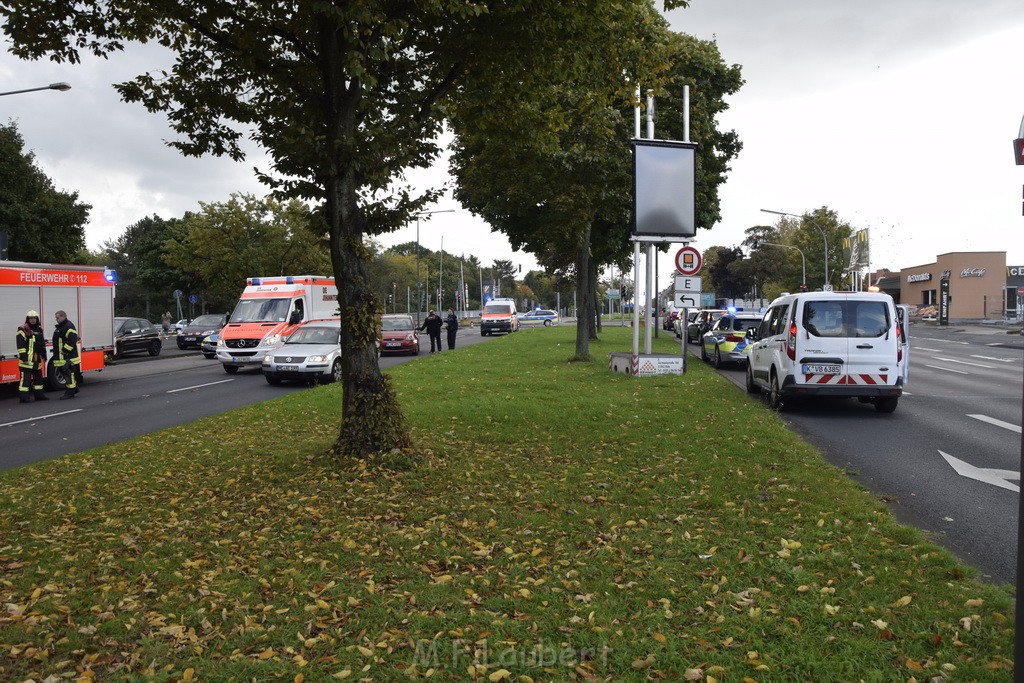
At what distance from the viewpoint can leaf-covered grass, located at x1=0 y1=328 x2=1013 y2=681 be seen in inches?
152

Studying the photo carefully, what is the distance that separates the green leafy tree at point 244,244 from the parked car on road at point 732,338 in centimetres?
3000

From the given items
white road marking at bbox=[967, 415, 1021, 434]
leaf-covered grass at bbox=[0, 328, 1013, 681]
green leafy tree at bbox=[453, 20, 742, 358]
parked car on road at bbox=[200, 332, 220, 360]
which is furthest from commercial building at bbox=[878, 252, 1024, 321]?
leaf-covered grass at bbox=[0, 328, 1013, 681]

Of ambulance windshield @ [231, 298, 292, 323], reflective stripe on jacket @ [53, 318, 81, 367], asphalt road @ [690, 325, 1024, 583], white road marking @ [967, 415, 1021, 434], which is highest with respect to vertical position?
ambulance windshield @ [231, 298, 292, 323]

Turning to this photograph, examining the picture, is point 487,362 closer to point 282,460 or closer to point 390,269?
point 282,460

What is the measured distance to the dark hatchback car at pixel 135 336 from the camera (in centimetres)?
3262

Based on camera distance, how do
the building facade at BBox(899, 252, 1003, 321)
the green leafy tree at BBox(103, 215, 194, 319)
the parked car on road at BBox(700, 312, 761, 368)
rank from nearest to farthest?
1. the parked car on road at BBox(700, 312, 761, 368)
2. the green leafy tree at BBox(103, 215, 194, 319)
3. the building facade at BBox(899, 252, 1003, 321)

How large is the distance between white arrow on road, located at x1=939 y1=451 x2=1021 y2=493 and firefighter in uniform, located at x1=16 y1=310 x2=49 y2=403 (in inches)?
651

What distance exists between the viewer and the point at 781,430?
10812mm

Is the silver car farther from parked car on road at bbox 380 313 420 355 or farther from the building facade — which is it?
the building facade

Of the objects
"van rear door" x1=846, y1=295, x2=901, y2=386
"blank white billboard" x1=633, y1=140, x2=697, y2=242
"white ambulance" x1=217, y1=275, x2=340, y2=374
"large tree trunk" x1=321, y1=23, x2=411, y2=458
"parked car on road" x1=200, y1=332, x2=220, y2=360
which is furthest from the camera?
"parked car on road" x1=200, y1=332, x2=220, y2=360

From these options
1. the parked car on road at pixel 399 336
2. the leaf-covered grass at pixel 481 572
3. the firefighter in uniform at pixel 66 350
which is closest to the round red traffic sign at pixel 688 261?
the leaf-covered grass at pixel 481 572

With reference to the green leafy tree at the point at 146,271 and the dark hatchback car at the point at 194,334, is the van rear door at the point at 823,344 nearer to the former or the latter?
the dark hatchback car at the point at 194,334

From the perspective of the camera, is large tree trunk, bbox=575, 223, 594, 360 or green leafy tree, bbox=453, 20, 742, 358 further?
large tree trunk, bbox=575, 223, 594, 360

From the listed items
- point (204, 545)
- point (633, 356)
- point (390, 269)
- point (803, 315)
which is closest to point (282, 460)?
point (204, 545)
